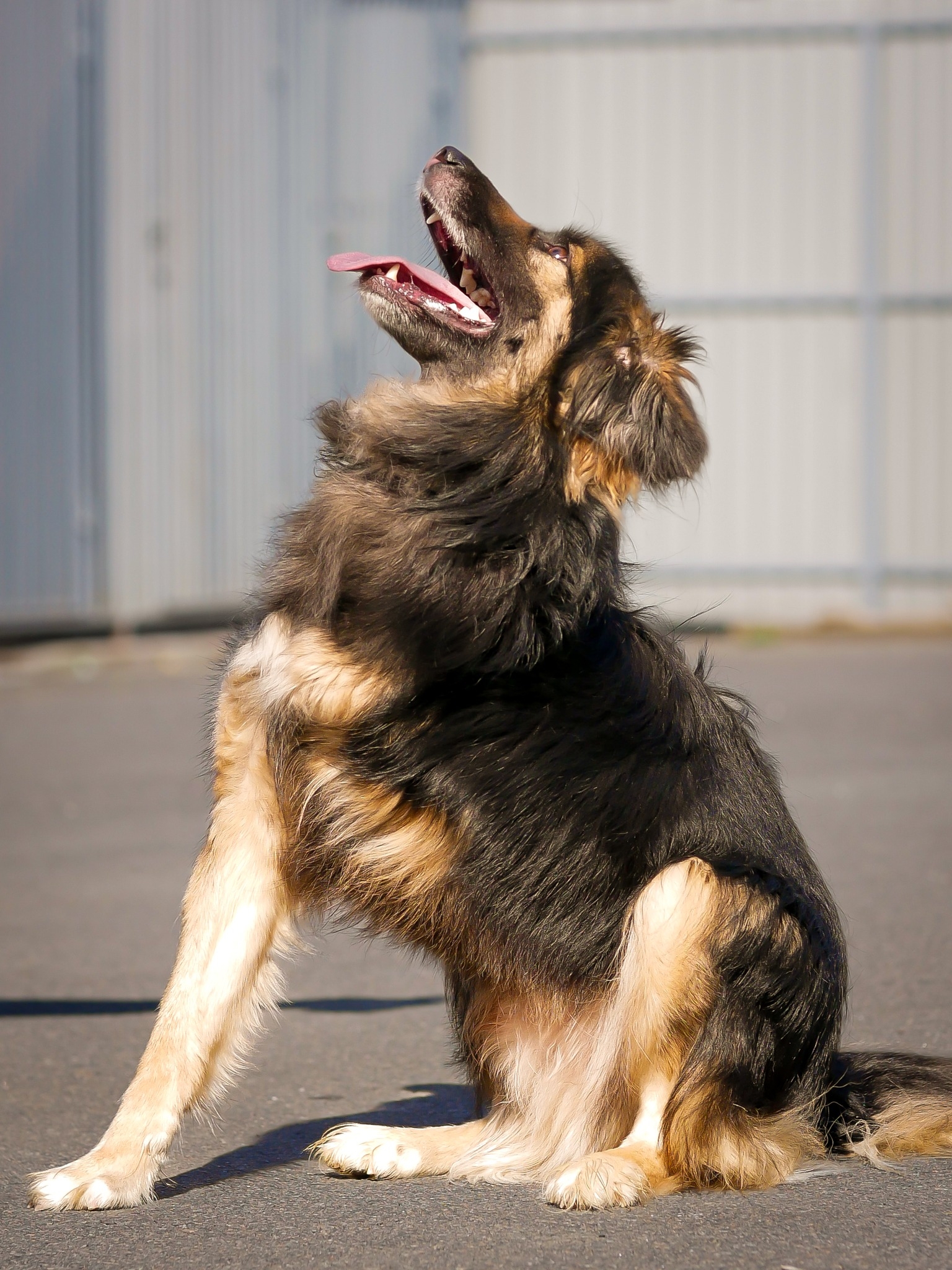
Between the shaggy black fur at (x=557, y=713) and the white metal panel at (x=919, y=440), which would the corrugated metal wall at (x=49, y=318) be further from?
the shaggy black fur at (x=557, y=713)

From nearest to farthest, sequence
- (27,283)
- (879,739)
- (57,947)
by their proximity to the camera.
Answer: (57,947), (879,739), (27,283)

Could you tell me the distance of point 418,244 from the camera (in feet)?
40.1

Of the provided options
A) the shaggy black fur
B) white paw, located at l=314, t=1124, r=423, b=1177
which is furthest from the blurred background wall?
white paw, located at l=314, t=1124, r=423, b=1177

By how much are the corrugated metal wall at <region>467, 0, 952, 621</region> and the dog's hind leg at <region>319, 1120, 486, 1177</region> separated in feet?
38.1

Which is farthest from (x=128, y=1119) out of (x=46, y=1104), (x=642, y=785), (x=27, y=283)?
(x=27, y=283)

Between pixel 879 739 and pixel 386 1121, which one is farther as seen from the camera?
pixel 879 739

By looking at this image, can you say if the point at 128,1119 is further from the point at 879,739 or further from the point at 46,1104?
the point at 879,739

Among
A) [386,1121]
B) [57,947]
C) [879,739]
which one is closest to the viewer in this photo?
[386,1121]

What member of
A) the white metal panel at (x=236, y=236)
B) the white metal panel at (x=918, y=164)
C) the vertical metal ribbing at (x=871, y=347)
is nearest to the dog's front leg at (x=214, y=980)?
the white metal panel at (x=236, y=236)

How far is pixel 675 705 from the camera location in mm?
3387

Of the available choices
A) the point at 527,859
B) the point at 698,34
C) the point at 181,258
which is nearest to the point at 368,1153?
the point at 527,859

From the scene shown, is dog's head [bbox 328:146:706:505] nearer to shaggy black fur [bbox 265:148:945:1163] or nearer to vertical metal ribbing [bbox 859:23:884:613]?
shaggy black fur [bbox 265:148:945:1163]

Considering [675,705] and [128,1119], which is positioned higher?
[675,705]

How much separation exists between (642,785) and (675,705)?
0.26m
